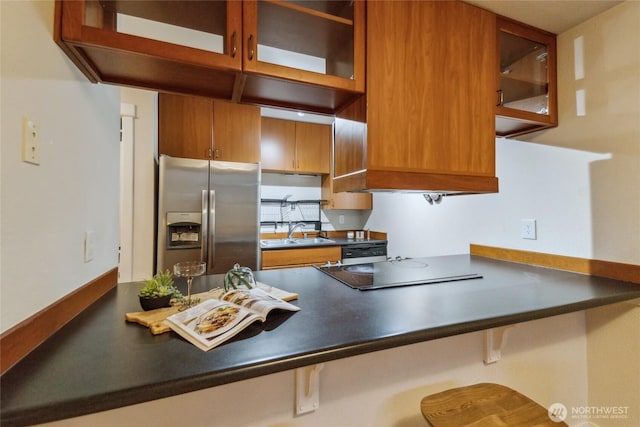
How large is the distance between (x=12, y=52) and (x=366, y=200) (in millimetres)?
3422

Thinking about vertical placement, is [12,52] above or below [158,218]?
above

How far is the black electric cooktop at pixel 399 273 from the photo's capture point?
1.38 meters

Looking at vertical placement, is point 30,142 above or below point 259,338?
above

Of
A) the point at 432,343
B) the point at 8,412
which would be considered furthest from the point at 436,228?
the point at 8,412

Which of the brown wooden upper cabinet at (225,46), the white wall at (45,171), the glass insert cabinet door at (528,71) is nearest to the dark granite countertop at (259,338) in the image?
the white wall at (45,171)

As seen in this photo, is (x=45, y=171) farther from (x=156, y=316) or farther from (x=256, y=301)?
(x=256, y=301)

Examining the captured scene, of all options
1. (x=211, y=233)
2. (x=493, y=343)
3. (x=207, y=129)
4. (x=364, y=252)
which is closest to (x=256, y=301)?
(x=493, y=343)

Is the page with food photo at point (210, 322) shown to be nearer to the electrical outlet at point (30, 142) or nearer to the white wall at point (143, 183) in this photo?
the electrical outlet at point (30, 142)

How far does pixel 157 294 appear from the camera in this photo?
981 mm

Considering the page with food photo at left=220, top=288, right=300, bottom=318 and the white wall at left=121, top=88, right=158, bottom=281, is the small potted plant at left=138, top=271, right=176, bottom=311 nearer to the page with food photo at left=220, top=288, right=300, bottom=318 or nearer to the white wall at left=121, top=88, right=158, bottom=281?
the page with food photo at left=220, top=288, right=300, bottom=318

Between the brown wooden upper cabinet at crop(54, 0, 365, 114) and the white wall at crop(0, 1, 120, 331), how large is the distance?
0.09 metres

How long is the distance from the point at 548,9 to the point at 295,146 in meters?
2.55

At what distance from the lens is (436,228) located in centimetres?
261

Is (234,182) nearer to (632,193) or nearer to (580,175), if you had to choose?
(580,175)
